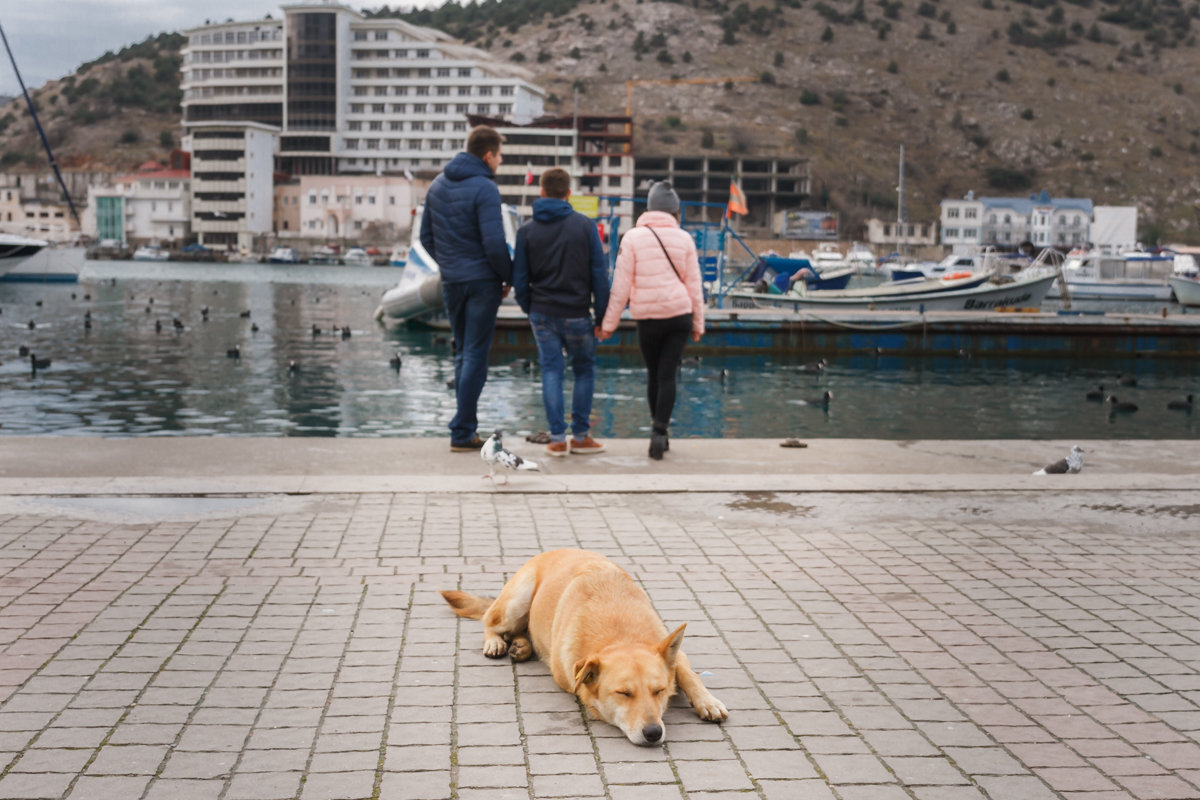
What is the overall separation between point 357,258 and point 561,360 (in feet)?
414

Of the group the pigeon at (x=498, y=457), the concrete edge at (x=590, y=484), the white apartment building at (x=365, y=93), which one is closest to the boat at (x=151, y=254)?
the white apartment building at (x=365, y=93)

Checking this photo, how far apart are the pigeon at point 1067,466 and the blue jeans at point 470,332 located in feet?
14.1

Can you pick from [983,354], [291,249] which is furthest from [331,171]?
[983,354]

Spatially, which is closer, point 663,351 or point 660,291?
point 660,291

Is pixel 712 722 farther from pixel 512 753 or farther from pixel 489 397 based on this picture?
pixel 489 397

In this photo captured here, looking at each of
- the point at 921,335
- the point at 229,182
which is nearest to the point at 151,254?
the point at 229,182

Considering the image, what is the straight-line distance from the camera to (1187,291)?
57.5 meters

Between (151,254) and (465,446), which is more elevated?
(151,254)

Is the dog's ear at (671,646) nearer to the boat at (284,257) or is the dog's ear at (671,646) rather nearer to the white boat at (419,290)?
the white boat at (419,290)

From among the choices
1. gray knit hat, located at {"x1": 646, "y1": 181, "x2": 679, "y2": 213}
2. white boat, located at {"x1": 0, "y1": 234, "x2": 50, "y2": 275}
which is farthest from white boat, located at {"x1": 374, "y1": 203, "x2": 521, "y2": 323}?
white boat, located at {"x1": 0, "y1": 234, "x2": 50, "y2": 275}

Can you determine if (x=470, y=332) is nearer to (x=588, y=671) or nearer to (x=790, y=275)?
(x=588, y=671)

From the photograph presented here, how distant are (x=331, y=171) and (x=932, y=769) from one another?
150768 mm

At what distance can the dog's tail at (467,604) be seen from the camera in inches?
209

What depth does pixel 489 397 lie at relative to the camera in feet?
78.3
